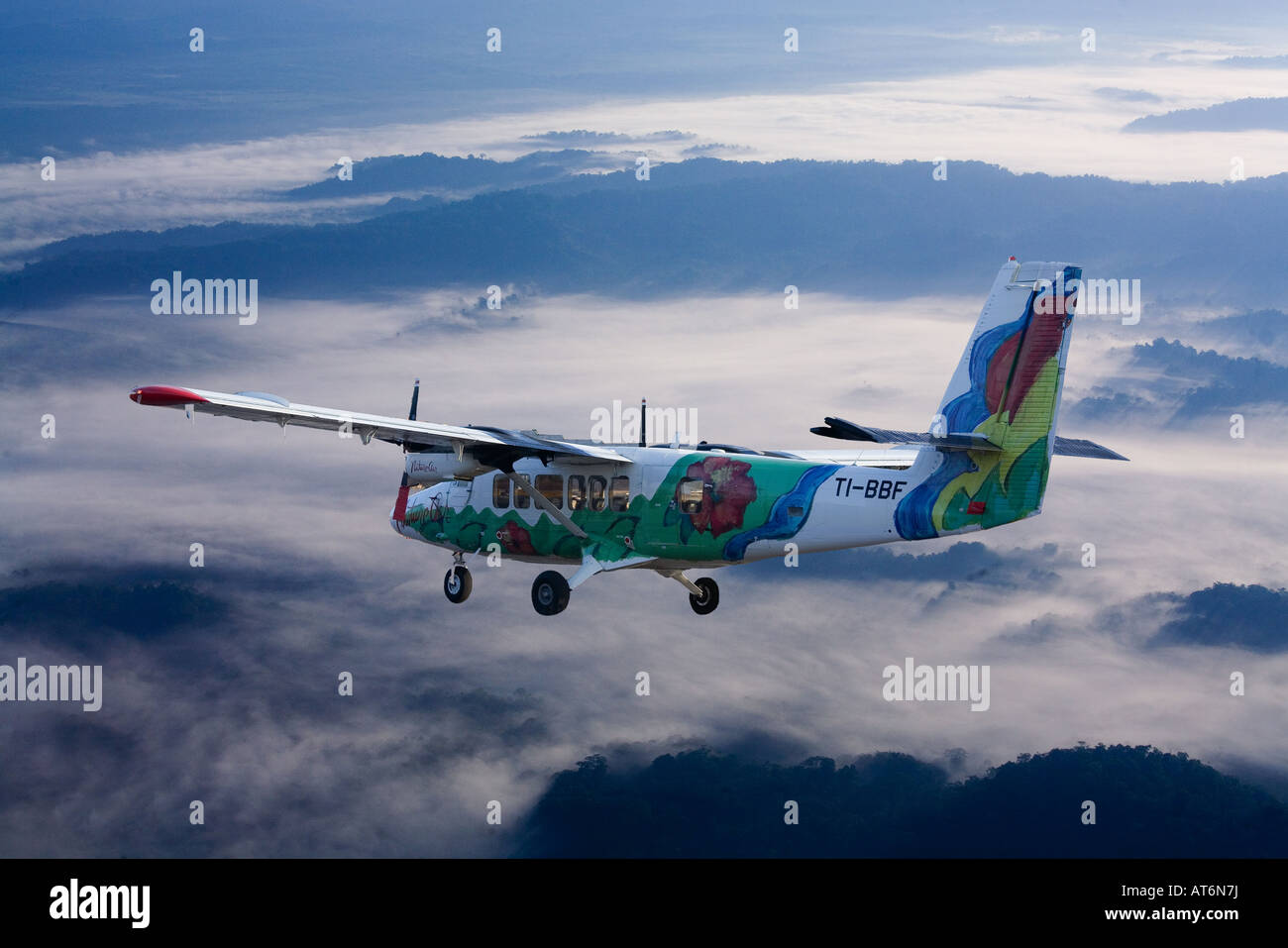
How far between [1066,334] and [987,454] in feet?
12.7

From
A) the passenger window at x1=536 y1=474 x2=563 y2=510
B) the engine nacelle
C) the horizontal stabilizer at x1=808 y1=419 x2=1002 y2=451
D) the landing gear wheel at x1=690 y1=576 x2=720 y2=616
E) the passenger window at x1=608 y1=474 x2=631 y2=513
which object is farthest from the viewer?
the landing gear wheel at x1=690 y1=576 x2=720 y2=616

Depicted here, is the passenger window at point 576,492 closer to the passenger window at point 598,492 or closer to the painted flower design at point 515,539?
the passenger window at point 598,492

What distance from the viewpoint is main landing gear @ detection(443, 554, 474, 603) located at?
2242 inches

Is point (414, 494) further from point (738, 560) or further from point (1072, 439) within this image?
point (1072, 439)

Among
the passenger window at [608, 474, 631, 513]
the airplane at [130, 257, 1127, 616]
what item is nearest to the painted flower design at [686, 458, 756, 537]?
the airplane at [130, 257, 1127, 616]

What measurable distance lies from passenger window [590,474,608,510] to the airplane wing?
2.87 ft

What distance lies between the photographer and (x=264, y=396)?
47625 mm

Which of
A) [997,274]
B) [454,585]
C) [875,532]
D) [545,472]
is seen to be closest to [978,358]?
[997,274]

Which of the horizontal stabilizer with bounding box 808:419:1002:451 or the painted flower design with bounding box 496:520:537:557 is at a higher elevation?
the horizontal stabilizer with bounding box 808:419:1002:451

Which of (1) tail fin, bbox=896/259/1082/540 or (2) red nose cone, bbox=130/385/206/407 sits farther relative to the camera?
(1) tail fin, bbox=896/259/1082/540

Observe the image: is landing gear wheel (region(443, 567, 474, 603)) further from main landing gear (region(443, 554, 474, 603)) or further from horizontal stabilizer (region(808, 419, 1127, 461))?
horizontal stabilizer (region(808, 419, 1127, 461))

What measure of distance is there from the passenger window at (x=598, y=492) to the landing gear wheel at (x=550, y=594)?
2.46 m

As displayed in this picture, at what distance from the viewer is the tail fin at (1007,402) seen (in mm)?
47094

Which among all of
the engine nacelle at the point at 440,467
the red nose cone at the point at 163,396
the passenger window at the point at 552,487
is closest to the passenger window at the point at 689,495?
the passenger window at the point at 552,487
